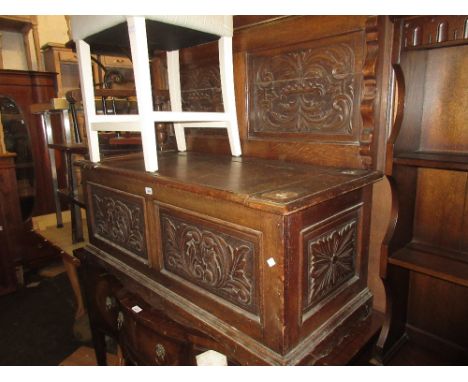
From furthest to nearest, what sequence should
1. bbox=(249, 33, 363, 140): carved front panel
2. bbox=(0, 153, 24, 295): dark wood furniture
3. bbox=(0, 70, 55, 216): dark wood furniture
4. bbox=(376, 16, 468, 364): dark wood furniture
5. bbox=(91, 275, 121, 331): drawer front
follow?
bbox=(0, 70, 55, 216): dark wood furniture → bbox=(0, 153, 24, 295): dark wood furniture → bbox=(91, 275, 121, 331): drawer front → bbox=(249, 33, 363, 140): carved front panel → bbox=(376, 16, 468, 364): dark wood furniture

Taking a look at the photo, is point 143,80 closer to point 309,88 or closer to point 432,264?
point 309,88

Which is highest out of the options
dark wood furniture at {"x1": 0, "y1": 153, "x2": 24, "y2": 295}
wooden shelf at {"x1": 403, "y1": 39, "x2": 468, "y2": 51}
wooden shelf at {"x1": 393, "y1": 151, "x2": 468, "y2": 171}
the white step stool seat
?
the white step stool seat

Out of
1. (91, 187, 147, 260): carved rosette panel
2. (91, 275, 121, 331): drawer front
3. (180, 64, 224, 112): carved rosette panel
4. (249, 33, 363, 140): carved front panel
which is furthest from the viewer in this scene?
(180, 64, 224, 112): carved rosette panel

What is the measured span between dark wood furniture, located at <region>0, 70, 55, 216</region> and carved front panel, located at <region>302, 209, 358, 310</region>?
2917 millimetres

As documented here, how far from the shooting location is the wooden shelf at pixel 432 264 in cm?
83

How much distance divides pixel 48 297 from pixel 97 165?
6.34ft

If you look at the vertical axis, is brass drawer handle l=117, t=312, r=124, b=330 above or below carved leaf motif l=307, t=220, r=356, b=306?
below

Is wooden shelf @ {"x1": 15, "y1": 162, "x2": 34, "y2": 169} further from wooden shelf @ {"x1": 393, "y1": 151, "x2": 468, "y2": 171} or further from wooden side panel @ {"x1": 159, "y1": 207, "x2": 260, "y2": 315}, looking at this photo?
wooden shelf @ {"x1": 393, "y1": 151, "x2": 468, "y2": 171}

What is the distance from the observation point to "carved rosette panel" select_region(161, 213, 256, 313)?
0.80m

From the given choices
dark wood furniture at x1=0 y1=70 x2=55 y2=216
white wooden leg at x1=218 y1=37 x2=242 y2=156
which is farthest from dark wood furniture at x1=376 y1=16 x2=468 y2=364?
dark wood furniture at x1=0 y1=70 x2=55 y2=216

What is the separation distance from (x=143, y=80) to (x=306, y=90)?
51 centimetres

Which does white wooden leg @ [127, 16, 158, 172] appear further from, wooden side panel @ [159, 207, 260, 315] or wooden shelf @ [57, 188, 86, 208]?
wooden shelf @ [57, 188, 86, 208]

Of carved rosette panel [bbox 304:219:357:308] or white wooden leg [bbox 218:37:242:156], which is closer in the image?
carved rosette panel [bbox 304:219:357:308]

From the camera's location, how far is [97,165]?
1.23 meters
